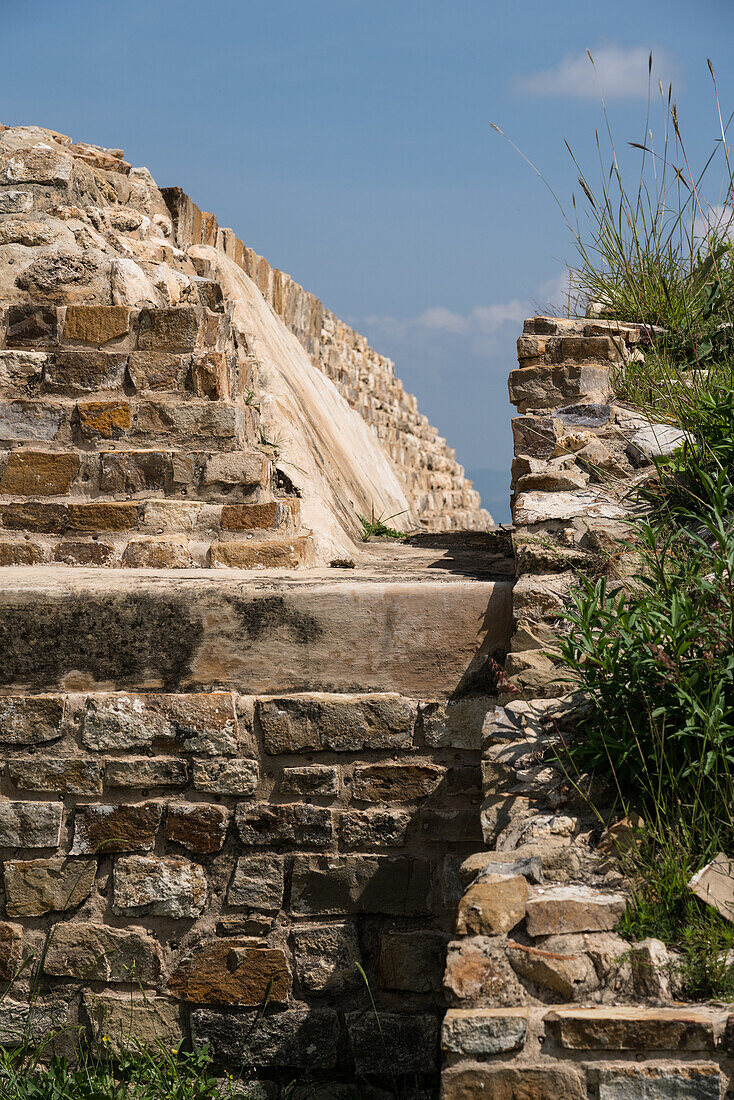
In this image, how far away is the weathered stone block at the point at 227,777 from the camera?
2.52 metres

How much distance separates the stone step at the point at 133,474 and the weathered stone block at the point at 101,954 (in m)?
1.41

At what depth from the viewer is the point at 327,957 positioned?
8.13 feet

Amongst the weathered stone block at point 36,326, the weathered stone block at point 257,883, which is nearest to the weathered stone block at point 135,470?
the weathered stone block at point 36,326

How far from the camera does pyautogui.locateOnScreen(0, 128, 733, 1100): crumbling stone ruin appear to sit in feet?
5.57

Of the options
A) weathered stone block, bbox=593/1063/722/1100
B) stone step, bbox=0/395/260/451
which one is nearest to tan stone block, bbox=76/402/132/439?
stone step, bbox=0/395/260/451

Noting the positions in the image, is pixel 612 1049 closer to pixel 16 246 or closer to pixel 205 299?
pixel 205 299

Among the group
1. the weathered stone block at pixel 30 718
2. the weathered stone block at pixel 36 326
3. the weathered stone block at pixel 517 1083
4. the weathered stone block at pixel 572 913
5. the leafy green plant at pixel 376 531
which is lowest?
the weathered stone block at pixel 517 1083

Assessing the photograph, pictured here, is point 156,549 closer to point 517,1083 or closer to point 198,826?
point 198,826

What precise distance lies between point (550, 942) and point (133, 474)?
2.15 metres

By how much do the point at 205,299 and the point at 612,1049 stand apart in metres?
3.16

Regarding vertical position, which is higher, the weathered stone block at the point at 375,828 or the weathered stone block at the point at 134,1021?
the weathered stone block at the point at 375,828

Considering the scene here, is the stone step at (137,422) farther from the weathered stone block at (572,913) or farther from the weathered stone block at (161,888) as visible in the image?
the weathered stone block at (572,913)

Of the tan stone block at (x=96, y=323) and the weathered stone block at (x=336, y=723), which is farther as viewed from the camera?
the tan stone block at (x=96, y=323)

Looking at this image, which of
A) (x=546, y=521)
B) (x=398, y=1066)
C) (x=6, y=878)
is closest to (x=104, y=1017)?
(x=6, y=878)
